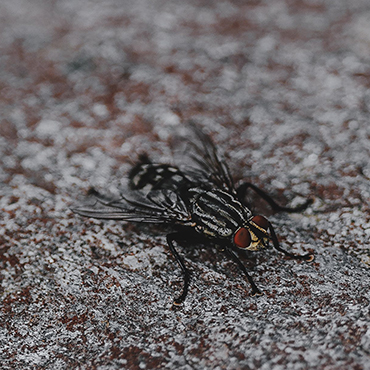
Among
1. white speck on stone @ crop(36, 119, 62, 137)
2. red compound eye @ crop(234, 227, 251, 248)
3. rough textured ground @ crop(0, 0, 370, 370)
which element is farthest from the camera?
white speck on stone @ crop(36, 119, 62, 137)

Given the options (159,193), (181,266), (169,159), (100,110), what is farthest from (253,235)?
(100,110)

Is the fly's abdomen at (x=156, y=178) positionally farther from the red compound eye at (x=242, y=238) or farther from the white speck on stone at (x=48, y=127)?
the white speck on stone at (x=48, y=127)

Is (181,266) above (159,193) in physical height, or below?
below

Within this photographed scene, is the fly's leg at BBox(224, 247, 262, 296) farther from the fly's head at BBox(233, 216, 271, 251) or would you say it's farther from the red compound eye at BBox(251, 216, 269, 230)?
the red compound eye at BBox(251, 216, 269, 230)

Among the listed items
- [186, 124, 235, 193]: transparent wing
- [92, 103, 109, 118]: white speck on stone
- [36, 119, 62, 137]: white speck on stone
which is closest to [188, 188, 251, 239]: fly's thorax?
[186, 124, 235, 193]: transparent wing

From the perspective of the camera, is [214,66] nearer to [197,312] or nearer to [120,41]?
[120,41]

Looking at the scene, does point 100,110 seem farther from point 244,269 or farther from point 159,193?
point 244,269
